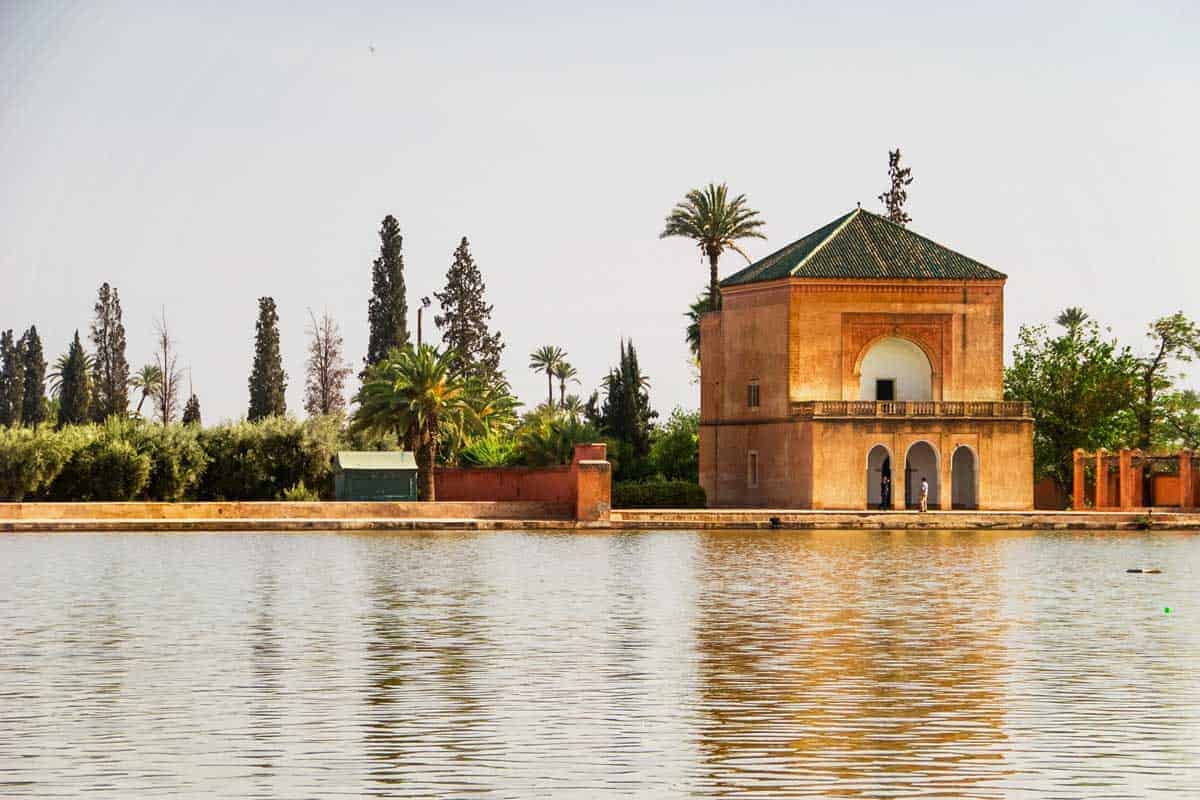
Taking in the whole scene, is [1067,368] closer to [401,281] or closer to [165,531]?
[401,281]

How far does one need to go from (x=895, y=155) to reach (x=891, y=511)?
21.8m

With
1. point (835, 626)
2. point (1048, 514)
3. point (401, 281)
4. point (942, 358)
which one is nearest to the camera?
point (835, 626)

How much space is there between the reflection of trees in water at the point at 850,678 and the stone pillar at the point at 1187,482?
937 inches

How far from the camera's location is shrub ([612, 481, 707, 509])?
170 feet

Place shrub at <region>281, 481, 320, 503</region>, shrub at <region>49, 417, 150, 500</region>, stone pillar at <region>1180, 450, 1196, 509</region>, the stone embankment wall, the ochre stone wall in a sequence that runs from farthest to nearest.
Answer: shrub at <region>281, 481, 320, 503</region> < the ochre stone wall < shrub at <region>49, 417, 150, 500</region> < stone pillar at <region>1180, 450, 1196, 509</region> < the stone embankment wall

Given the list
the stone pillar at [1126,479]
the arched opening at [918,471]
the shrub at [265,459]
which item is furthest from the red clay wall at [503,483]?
the stone pillar at [1126,479]

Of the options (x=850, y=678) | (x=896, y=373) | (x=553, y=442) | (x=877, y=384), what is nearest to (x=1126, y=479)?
(x=896, y=373)

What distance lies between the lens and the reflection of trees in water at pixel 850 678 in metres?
9.99

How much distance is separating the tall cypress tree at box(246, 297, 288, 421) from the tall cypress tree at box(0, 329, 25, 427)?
18.5 meters

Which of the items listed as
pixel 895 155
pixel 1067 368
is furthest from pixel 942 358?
pixel 895 155

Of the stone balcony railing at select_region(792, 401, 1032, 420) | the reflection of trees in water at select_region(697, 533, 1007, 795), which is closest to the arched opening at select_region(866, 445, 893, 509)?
the stone balcony railing at select_region(792, 401, 1032, 420)

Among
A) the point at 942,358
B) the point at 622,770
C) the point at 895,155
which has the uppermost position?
the point at 895,155

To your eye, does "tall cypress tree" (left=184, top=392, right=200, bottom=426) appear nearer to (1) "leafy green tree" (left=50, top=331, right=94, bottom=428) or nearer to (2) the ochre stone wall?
(1) "leafy green tree" (left=50, top=331, right=94, bottom=428)

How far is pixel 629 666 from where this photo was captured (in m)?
14.9
